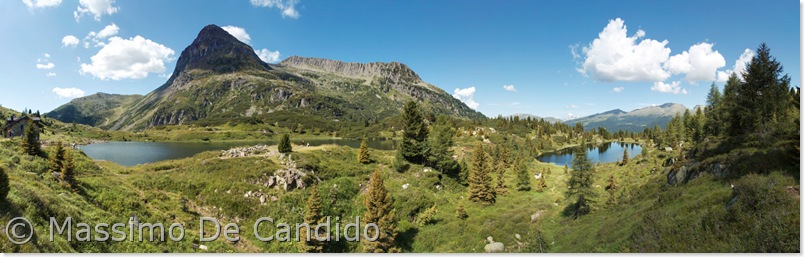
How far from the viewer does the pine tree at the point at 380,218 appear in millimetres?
26188

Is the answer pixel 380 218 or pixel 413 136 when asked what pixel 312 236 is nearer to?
pixel 380 218

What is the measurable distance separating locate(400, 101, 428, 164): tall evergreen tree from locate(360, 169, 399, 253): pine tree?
23.0m

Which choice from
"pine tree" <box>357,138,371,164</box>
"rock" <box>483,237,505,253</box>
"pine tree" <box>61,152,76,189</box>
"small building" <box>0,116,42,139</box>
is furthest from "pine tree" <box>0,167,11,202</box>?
"small building" <box>0,116,42,139</box>

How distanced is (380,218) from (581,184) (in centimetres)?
2207

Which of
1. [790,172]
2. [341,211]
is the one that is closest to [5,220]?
[341,211]

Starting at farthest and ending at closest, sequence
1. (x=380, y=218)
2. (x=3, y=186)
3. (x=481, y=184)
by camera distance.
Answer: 1. (x=481, y=184)
2. (x=380, y=218)
3. (x=3, y=186)

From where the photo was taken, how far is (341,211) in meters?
34.7

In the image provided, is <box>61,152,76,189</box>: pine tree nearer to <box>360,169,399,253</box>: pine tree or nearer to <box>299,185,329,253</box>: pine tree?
<box>299,185,329,253</box>: pine tree

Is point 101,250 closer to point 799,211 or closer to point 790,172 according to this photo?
point 799,211

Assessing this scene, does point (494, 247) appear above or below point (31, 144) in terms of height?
below

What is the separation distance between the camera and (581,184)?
33.1 metres

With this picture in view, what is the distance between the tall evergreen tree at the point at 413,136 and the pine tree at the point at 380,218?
23039mm

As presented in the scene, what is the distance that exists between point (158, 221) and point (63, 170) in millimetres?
7351

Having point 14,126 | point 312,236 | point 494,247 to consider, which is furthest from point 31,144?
point 14,126
